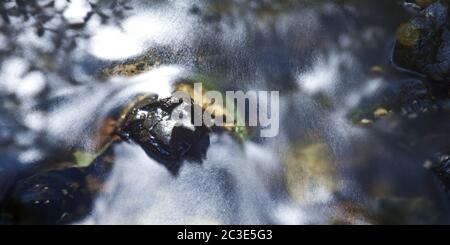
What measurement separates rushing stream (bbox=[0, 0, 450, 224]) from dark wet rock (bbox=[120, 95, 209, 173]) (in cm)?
Result: 11

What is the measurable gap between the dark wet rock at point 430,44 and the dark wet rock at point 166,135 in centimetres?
316

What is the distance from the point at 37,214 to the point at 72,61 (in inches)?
86.0

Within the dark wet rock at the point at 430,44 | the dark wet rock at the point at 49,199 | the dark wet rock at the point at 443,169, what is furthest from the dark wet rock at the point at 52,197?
the dark wet rock at the point at 430,44

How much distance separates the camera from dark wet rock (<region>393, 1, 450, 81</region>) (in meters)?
5.46

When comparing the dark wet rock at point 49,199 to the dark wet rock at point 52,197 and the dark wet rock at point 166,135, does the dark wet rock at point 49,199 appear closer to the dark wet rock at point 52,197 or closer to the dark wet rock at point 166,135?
the dark wet rock at point 52,197

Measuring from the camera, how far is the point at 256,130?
202 inches

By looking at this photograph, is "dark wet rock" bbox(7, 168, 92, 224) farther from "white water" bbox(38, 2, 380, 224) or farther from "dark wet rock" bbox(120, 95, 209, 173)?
"dark wet rock" bbox(120, 95, 209, 173)

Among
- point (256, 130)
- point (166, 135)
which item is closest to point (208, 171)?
point (166, 135)

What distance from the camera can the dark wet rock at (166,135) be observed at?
477cm

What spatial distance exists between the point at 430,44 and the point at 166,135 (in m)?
3.87

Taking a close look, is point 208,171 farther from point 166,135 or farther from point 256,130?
point 256,130

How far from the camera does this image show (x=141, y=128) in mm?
4836

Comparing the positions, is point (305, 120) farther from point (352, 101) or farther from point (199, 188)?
point (199, 188)
